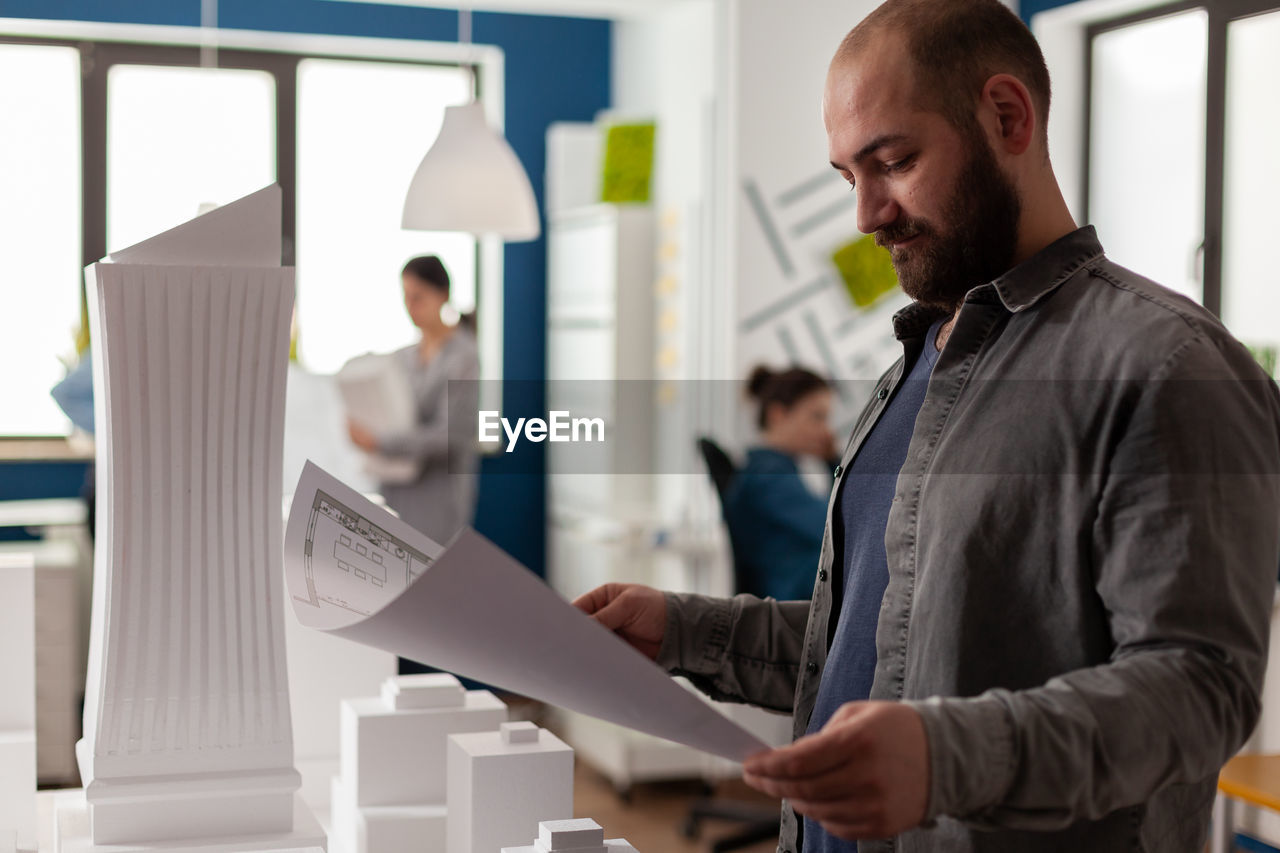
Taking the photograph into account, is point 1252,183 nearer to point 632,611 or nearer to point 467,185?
point 467,185

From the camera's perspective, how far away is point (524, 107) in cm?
582

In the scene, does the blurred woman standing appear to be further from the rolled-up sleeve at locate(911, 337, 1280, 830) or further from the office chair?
the rolled-up sleeve at locate(911, 337, 1280, 830)

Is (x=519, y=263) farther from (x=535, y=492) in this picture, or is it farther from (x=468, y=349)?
(x=468, y=349)

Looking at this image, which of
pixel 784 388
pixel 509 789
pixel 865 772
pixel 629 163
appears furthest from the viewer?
pixel 629 163

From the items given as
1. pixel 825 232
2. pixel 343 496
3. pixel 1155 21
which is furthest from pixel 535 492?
pixel 343 496

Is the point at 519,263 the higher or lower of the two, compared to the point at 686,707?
higher

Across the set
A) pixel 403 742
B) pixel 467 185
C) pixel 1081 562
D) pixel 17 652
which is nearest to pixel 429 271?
pixel 467 185

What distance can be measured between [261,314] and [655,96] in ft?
13.7

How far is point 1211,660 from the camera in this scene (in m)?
0.84

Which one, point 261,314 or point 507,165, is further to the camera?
point 507,165

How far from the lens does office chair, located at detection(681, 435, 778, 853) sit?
3.62m

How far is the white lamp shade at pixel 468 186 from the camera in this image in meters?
3.40

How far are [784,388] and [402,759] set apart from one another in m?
2.31

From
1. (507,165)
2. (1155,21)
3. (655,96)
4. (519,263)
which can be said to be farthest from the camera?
(519,263)
